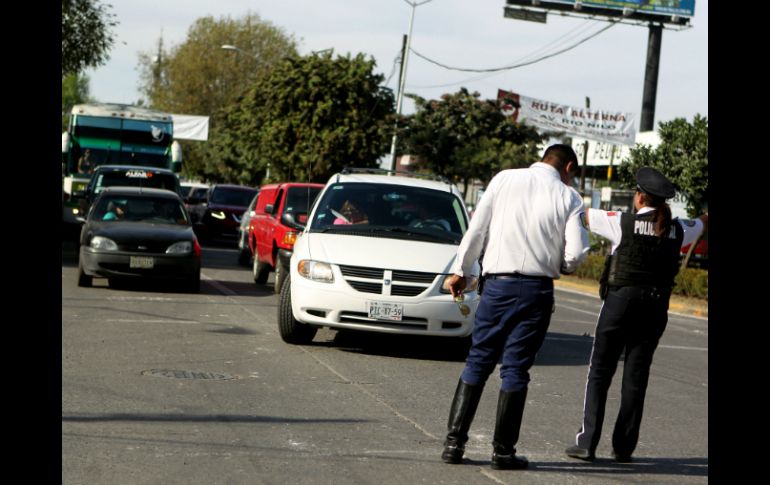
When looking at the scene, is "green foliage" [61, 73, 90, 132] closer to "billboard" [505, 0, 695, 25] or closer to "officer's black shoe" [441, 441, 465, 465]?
"billboard" [505, 0, 695, 25]

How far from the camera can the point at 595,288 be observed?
1180 inches

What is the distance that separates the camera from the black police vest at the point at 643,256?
22.8ft

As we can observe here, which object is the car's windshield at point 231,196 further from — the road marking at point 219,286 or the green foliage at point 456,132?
the road marking at point 219,286

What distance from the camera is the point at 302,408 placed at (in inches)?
321

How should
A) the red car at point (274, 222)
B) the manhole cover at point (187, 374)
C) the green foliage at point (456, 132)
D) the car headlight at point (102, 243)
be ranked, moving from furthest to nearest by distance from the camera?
the green foliage at point (456, 132) < the red car at point (274, 222) < the car headlight at point (102, 243) < the manhole cover at point (187, 374)

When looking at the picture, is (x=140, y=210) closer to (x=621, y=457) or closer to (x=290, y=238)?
(x=290, y=238)

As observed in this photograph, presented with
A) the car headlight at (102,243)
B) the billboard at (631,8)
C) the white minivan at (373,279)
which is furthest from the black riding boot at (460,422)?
the billboard at (631,8)

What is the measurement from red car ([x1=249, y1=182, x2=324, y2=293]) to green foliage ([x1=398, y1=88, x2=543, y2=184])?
2199cm

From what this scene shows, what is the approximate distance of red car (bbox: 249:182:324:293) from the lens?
17797mm

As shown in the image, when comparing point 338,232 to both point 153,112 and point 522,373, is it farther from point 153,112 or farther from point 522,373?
point 153,112

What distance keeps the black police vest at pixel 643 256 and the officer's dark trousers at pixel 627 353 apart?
0.22 ft

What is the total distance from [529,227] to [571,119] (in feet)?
129

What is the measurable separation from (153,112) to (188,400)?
82.6ft

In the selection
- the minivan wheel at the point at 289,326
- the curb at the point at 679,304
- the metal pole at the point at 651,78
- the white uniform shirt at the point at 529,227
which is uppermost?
the metal pole at the point at 651,78
